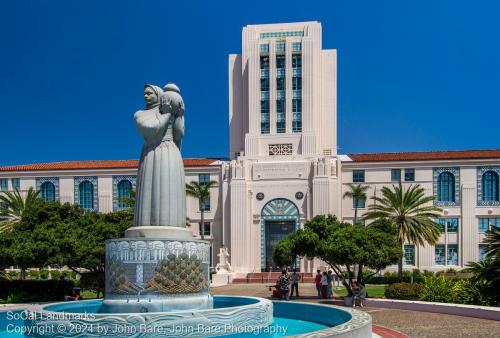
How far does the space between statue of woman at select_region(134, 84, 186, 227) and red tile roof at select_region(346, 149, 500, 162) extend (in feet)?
141

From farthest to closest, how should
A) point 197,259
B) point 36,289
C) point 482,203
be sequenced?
point 482,203 < point 36,289 < point 197,259

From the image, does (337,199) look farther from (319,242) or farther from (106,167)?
(319,242)

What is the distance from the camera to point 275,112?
59.1 meters

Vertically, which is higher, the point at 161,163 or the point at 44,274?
the point at 161,163

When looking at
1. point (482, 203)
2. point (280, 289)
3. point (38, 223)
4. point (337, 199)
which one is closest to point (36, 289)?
point (38, 223)

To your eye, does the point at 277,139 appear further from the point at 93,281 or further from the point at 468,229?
the point at 93,281

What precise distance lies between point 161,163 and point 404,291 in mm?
16140

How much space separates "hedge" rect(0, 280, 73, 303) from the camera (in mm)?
31594

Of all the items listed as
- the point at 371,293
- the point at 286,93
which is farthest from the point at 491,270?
the point at 286,93

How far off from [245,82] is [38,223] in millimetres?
30189

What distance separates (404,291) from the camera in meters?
27.2

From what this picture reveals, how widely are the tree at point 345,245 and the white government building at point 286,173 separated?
22.6 m

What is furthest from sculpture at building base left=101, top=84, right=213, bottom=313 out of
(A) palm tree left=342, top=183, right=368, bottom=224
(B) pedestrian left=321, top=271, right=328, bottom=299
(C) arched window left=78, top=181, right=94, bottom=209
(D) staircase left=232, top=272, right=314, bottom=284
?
(C) arched window left=78, top=181, right=94, bottom=209

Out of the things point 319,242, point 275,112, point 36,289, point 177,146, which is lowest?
point 36,289
